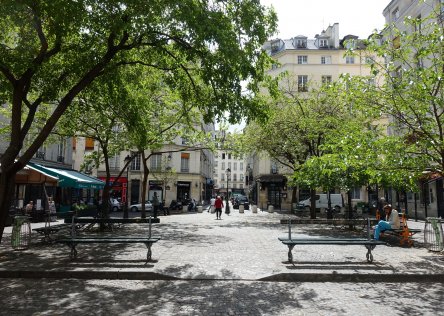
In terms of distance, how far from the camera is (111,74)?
1112cm

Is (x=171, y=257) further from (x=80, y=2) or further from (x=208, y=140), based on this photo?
(x=208, y=140)

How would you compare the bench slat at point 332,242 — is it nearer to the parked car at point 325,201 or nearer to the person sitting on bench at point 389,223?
the person sitting on bench at point 389,223

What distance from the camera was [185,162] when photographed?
4934 cm

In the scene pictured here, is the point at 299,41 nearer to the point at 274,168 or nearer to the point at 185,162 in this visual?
the point at 274,168

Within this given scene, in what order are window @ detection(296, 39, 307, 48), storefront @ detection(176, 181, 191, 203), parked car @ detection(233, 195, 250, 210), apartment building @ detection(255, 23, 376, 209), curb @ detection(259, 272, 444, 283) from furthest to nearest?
1. window @ detection(296, 39, 307, 48)
2. storefront @ detection(176, 181, 191, 203)
3. apartment building @ detection(255, 23, 376, 209)
4. parked car @ detection(233, 195, 250, 210)
5. curb @ detection(259, 272, 444, 283)

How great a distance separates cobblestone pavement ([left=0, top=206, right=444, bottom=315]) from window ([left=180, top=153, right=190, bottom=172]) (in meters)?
37.9

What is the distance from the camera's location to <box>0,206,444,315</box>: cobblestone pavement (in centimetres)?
593

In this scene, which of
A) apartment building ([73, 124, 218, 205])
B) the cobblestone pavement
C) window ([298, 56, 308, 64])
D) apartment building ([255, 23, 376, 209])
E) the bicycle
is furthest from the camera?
window ([298, 56, 308, 64])

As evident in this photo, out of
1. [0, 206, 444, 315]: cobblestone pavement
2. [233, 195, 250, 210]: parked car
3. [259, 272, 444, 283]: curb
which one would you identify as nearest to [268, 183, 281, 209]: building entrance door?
[233, 195, 250, 210]: parked car

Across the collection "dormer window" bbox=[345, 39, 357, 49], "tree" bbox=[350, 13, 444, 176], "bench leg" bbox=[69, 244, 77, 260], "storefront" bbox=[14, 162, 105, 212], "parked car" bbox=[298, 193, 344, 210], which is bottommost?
"bench leg" bbox=[69, 244, 77, 260]

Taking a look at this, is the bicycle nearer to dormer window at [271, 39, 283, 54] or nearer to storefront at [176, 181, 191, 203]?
storefront at [176, 181, 191, 203]

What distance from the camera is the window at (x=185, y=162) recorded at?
161ft

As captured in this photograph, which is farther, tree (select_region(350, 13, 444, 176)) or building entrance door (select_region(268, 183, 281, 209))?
building entrance door (select_region(268, 183, 281, 209))

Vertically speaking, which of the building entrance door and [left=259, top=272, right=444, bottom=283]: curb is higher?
the building entrance door
